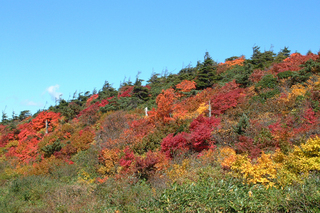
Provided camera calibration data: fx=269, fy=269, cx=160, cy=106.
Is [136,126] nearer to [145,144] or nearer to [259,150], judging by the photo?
[145,144]

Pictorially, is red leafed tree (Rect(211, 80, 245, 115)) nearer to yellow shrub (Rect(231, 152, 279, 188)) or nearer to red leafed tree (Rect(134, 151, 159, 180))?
red leafed tree (Rect(134, 151, 159, 180))

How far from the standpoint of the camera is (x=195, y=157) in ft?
45.4

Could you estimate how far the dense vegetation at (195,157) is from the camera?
7230 millimetres

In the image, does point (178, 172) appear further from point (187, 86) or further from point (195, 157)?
point (187, 86)

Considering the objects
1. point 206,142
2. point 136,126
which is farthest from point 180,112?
point 206,142

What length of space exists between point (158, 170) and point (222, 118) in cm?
720

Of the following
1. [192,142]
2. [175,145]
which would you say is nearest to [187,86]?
[175,145]

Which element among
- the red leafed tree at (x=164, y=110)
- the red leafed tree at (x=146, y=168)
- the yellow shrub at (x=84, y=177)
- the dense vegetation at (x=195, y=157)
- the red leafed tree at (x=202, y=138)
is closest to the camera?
the dense vegetation at (x=195, y=157)

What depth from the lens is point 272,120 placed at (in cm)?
1580

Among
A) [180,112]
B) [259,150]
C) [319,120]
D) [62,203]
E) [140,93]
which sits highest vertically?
[140,93]

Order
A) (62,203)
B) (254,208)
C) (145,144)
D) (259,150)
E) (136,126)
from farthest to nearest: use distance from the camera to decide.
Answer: (136,126) → (145,144) → (259,150) → (62,203) → (254,208)

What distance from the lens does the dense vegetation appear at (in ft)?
23.7

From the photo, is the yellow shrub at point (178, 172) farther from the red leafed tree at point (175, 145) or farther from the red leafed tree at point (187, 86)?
the red leafed tree at point (187, 86)

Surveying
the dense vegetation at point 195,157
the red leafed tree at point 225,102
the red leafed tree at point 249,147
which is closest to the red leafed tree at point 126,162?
the dense vegetation at point 195,157
